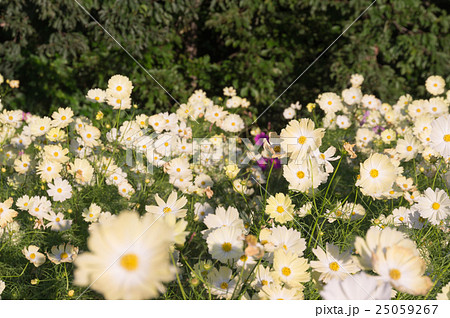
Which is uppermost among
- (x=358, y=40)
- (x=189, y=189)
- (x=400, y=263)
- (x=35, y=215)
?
(x=358, y=40)

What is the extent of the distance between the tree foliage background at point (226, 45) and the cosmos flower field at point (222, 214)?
1.07 meters

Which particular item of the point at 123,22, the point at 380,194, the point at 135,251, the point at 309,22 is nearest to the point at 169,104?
the point at 123,22

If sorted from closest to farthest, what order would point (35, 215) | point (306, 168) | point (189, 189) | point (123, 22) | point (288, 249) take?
point (288, 249) → point (306, 168) → point (35, 215) → point (189, 189) → point (123, 22)

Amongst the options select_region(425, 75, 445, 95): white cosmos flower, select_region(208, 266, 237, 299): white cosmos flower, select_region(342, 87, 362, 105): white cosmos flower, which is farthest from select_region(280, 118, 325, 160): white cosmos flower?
select_region(425, 75, 445, 95): white cosmos flower

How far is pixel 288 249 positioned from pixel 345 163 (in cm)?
131

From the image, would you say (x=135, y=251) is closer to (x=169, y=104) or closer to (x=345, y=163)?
(x=345, y=163)

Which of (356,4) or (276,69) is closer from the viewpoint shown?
(356,4)

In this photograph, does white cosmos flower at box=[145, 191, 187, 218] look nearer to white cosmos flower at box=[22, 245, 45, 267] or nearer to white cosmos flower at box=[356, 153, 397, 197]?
white cosmos flower at box=[22, 245, 45, 267]

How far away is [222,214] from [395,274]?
1.78 feet

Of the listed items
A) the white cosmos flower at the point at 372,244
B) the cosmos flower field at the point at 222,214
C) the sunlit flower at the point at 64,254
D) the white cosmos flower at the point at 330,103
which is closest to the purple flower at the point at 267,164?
the cosmos flower field at the point at 222,214

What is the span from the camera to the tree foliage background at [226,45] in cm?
340

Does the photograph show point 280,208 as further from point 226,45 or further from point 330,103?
point 226,45

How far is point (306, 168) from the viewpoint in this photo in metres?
1.36

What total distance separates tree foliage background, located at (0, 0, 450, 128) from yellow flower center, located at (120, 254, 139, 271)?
2817 millimetres
